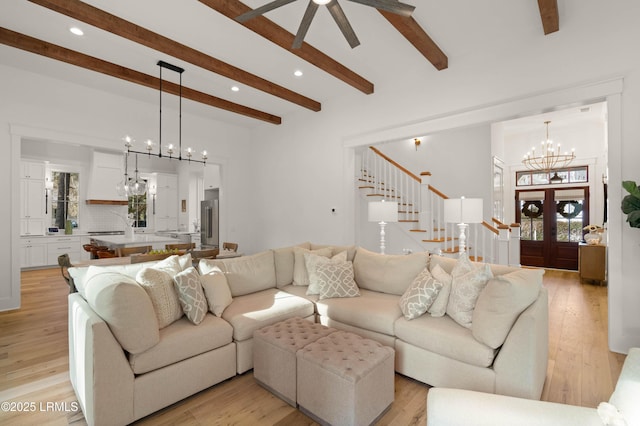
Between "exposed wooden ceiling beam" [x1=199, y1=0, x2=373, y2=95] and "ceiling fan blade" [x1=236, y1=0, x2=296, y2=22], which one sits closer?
"ceiling fan blade" [x1=236, y1=0, x2=296, y2=22]

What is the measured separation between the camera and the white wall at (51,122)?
4195 millimetres

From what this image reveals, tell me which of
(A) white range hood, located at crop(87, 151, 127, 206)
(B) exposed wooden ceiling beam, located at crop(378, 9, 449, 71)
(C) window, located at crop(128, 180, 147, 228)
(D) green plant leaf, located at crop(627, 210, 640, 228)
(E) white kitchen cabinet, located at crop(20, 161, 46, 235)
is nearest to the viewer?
(D) green plant leaf, located at crop(627, 210, 640, 228)

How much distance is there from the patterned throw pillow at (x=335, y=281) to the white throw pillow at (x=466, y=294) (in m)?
1.03

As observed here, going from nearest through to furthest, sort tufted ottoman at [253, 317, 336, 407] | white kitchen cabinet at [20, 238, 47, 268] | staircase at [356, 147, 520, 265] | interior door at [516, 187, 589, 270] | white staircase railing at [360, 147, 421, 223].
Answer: tufted ottoman at [253, 317, 336, 407] < staircase at [356, 147, 520, 265] < white staircase railing at [360, 147, 421, 223] < white kitchen cabinet at [20, 238, 47, 268] < interior door at [516, 187, 589, 270]

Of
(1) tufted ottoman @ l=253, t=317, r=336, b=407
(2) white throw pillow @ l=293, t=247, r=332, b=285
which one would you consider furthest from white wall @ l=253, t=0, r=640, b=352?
(1) tufted ottoman @ l=253, t=317, r=336, b=407

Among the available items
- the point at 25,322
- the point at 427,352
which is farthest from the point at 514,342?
the point at 25,322

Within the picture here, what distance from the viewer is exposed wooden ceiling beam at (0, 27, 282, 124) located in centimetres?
344

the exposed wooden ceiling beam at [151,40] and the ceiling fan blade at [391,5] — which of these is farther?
the exposed wooden ceiling beam at [151,40]

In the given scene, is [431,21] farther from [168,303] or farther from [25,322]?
[25,322]

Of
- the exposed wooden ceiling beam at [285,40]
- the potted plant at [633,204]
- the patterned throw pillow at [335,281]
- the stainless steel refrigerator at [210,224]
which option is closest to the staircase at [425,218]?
the exposed wooden ceiling beam at [285,40]

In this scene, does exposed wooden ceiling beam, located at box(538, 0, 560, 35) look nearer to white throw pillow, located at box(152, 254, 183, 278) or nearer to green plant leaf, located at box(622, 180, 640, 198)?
green plant leaf, located at box(622, 180, 640, 198)

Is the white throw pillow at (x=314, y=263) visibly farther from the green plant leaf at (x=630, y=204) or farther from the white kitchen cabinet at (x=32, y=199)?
the white kitchen cabinet at (x=32, y=199)

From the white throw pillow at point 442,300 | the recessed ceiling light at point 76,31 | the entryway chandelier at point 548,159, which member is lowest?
the white throw pillow at point 442,300

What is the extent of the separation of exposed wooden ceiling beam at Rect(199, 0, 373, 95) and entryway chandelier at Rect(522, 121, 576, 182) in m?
4.95
